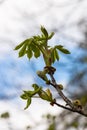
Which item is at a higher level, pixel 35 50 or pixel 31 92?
pixel 35 50

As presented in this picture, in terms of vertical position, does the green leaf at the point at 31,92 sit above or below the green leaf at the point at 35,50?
below

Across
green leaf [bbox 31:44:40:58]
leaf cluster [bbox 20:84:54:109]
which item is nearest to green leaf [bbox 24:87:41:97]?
leaf cluster [bbox 20:84:54:109]

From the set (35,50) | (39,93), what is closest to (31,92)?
(39,93)

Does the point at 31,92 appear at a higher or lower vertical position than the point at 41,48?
lower

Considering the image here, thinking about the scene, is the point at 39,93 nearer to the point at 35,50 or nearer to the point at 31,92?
the point at 31,92

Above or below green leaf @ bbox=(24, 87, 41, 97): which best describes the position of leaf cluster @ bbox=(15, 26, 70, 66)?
above

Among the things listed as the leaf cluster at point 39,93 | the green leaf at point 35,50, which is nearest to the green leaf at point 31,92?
the leaf cluster at point 39,93

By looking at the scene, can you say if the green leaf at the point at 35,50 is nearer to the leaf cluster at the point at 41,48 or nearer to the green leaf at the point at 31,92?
the leaf cluster at the point at 41,48

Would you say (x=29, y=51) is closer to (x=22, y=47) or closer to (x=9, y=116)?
(x=22, y=47)

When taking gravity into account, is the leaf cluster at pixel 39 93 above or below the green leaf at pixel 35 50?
below

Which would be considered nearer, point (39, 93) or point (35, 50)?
point (39, 93)

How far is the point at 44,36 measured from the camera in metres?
0.88

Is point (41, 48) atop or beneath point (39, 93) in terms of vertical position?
atop

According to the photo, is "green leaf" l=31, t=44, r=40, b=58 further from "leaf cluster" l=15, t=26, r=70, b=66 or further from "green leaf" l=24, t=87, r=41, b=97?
"green leaf" l=24, t=87, r=41, b=97
